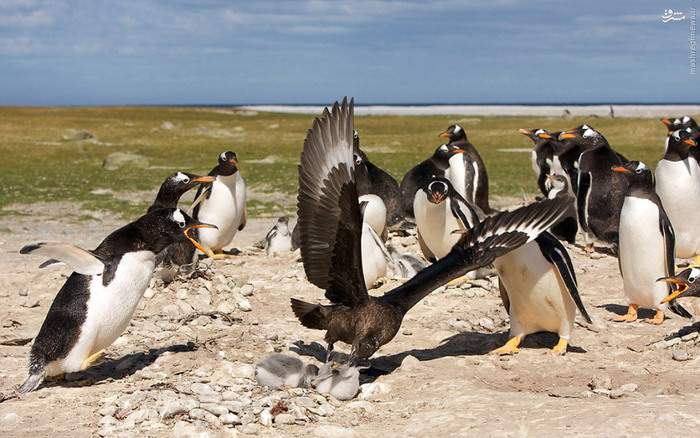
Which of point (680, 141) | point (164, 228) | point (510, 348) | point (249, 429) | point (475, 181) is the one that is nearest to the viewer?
point (249, 429)

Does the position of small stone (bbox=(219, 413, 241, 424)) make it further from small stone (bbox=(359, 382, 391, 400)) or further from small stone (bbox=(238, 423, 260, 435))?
small stone (bbox=(359, 382, 391, 400))

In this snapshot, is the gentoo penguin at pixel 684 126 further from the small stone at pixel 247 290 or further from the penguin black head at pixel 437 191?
the small stone at pixel 247 290

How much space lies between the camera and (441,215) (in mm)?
9156

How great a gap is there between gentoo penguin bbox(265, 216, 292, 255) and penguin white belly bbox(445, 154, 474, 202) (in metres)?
3.10

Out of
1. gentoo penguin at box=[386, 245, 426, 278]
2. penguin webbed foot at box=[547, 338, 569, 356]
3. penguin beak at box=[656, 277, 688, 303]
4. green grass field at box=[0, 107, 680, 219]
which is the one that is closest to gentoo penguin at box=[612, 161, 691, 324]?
penguin beak at box=[656, 277, 688, 303]

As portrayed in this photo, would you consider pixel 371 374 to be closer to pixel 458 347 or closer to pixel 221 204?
pixel 458 347

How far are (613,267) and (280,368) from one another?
19.6 ft

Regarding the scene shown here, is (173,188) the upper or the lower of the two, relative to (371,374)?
upper

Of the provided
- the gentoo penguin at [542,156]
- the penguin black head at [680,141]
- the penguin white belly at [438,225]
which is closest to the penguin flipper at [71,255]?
the penguin white belly at [438,225]

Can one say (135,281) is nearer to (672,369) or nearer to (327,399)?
(327,399)

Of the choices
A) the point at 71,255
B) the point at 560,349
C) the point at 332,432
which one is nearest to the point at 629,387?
the point at 560,349

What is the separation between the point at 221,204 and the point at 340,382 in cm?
561

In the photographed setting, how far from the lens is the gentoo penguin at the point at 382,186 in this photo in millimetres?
10742

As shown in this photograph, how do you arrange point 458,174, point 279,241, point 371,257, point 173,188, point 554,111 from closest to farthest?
point 173,188, point 371,257, point 279,241, point 458,174, point 554,111
